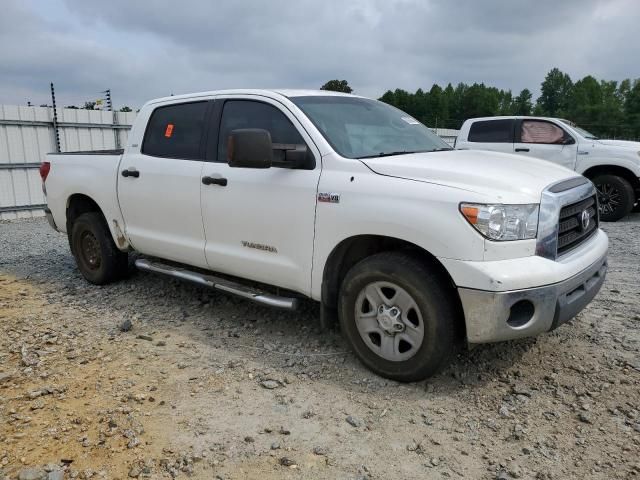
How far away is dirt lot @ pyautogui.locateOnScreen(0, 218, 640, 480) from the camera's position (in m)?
2.67

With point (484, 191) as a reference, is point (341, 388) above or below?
below

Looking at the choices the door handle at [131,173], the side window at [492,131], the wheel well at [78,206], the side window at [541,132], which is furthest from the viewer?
the side window at [492,131]

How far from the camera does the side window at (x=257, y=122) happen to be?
12.6 ft

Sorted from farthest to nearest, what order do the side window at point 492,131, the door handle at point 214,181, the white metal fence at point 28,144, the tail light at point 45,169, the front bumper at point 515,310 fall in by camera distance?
the white metal fence at point 28,144 → the side window at point 492,131 → the tail light at point 45,169 → the door handle at point 214,181 → the front bumper at point 515,310

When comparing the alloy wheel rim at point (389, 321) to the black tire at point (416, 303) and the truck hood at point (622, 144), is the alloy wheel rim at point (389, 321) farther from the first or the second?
the truck hood at point (622, 144)

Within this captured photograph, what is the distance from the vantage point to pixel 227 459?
2.70 meters

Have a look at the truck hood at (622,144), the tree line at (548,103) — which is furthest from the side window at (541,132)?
the tree line at (548,103)

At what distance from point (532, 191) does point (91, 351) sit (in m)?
3.22

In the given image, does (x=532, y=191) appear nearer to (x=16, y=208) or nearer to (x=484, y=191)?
(x=484, y=191)

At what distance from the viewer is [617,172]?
30.9 ft

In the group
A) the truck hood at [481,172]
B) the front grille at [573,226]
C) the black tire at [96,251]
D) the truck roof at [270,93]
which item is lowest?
the black tire at [96,251]

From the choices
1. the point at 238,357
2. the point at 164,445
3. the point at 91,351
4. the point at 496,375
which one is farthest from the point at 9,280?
the point at 496,375

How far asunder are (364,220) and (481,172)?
747 mm

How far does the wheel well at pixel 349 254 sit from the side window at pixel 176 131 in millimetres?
1547
